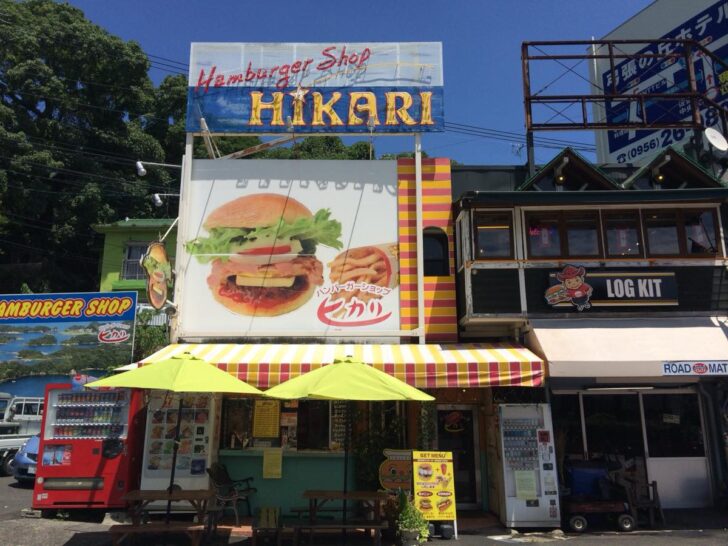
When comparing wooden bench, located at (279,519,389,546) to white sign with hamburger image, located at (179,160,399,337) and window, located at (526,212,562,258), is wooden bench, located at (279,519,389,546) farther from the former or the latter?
window, located at (526,212,562,258)

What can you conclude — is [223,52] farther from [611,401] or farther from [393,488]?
[611,401]

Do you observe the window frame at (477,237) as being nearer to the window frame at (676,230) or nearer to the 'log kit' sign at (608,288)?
the 'log kit' sign at (608,288)

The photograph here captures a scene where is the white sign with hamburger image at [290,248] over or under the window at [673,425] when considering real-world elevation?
over

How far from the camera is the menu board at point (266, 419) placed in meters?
11.0

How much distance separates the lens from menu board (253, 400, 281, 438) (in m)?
11.0

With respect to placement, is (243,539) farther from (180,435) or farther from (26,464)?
(26,464)

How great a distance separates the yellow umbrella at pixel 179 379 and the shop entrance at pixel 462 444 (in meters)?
4.98

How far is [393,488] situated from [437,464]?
1.15m

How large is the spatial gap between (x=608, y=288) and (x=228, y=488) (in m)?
8.47

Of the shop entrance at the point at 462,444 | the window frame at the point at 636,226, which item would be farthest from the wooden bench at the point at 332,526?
the window frame at the point at 636,226

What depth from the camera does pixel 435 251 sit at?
12336mm

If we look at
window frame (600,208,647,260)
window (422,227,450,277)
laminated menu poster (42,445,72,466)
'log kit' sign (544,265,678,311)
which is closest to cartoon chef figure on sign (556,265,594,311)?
'log kit' sign (544,265,678,311)

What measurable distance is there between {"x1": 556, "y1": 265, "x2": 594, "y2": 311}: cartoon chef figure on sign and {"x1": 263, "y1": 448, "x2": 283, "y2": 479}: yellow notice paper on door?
260 inches

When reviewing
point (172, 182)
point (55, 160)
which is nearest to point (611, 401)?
point (172, 182)
